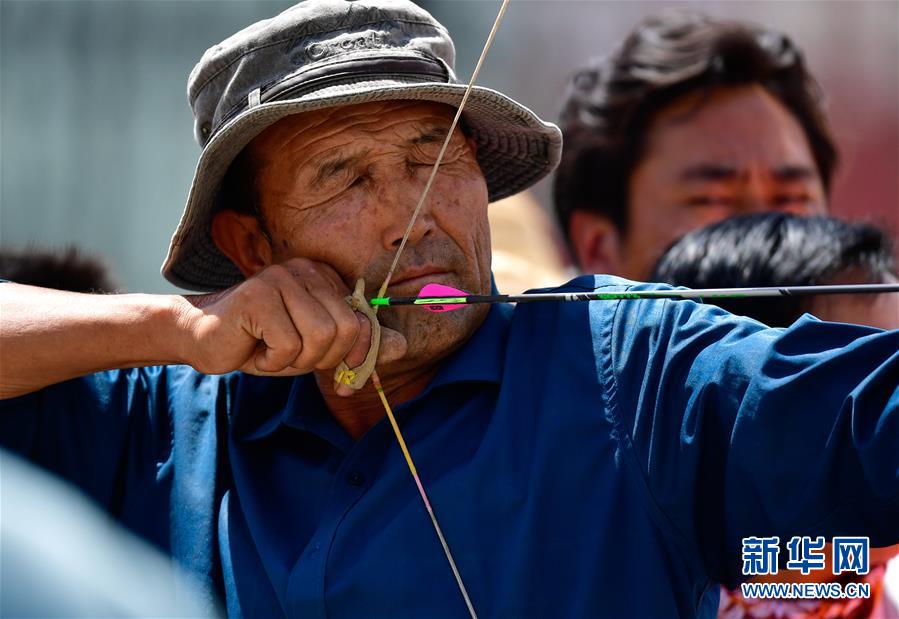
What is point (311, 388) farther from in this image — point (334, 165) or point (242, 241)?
point (334, 165)

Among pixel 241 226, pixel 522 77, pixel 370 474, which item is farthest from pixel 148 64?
pixel 370 474

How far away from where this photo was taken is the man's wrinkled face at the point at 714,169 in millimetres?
4094

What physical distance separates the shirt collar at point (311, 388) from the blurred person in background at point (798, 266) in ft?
2.69

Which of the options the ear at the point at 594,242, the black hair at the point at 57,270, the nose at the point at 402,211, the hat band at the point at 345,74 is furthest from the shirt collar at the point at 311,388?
the ear at the point at 594,242

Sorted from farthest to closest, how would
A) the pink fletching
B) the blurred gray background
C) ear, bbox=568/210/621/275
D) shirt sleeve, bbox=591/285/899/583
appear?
the blurred gray background → ear, bbox=568/210/621/275 → the pink fletching → shirt sleeve, bbox=591/285/899/583

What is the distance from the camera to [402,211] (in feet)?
7.53

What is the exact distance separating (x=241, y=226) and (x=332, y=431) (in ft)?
1.57

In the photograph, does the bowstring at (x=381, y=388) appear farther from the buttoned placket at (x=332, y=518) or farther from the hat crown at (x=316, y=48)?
the hat crown at (x=316, y=48)

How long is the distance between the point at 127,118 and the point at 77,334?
171 inches

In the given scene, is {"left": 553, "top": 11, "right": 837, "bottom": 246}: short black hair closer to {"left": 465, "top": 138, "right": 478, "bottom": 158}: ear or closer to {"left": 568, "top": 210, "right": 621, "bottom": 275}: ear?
{"left": 568, "top": 210, "right": 621, "bottom": 275}: ear

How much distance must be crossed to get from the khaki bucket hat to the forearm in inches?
10.9

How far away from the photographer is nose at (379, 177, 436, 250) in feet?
7.48

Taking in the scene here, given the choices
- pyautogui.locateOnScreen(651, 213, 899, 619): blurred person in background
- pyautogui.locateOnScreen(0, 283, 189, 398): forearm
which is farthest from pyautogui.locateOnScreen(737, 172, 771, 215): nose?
pyautogui.locateOnScreen(0, 283, 189, 398): forearm

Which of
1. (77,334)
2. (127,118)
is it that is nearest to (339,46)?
(77,334)
